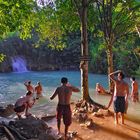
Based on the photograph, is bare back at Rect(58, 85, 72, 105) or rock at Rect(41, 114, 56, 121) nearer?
bare back at Rect(58, 85, 72, 105)

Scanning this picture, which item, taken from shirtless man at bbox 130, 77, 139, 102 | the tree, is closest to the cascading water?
the tree

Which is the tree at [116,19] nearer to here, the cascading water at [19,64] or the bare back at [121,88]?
the bare back at [121,88]

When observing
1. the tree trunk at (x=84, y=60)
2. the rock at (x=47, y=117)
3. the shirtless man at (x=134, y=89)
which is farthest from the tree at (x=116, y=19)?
the rock at (x=47, y=117)

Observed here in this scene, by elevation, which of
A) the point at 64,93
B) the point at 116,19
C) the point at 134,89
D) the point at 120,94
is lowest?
the point at 134,89

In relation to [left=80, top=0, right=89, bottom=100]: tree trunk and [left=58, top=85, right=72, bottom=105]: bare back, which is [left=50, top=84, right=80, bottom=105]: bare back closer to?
[left=58, top=85, right=72, bottom=105]: bare back

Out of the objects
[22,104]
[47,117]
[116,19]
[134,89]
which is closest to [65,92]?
[22,104]

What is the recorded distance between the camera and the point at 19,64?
5000cm

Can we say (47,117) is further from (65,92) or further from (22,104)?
(65,92)

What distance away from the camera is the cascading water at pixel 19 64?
49219 millimetres

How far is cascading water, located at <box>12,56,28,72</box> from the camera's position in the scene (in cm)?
4922

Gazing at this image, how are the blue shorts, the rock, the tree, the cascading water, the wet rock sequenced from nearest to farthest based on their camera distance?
the blue shorts, the rock, the wet rock, the tree, the cascading water

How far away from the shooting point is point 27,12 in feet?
37.4

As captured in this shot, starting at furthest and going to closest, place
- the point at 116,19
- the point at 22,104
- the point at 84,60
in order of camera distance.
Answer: the point at 116,19
the point at 84,60
the point at 22,104

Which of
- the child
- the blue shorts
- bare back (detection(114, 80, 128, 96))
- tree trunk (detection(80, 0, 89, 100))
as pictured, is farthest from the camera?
tree trunk (detection(80, 0, 89, 100))
